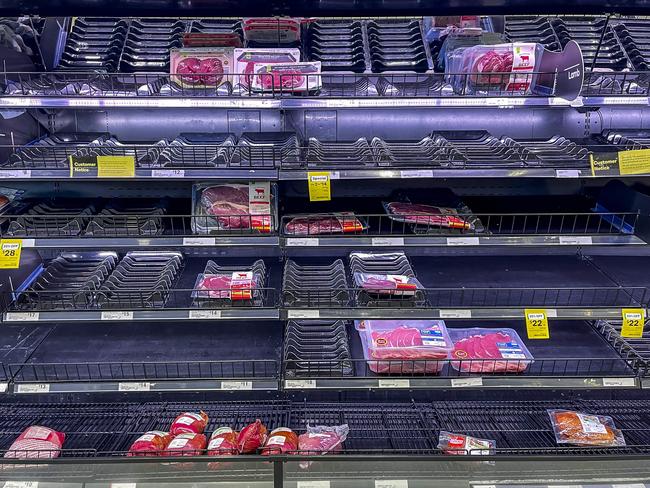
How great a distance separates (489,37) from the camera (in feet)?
6.89

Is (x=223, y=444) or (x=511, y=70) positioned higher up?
(x=511, y=70)

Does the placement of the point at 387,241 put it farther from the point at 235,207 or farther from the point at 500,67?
the point at 500,67

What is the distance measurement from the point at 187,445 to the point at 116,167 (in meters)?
1.06

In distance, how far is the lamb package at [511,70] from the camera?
1866 millimetres

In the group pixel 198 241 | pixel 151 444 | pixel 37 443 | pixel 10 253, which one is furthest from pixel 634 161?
pixel 37 443

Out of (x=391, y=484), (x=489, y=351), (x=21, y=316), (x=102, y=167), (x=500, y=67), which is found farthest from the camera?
(x=489, y=351)

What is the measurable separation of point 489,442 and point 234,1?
179 cm

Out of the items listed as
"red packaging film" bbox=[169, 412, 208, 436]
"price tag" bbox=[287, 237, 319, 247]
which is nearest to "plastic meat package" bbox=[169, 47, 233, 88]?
"price tag" bbox=[287, 237, 319, 247]

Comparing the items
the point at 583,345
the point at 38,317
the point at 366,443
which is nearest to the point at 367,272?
the point at 366,443

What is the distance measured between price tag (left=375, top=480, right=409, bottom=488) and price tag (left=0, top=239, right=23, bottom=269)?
1554 millimetres

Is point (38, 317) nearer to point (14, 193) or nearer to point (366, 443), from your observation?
point (14, 193)

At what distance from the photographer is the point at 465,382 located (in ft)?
6.14

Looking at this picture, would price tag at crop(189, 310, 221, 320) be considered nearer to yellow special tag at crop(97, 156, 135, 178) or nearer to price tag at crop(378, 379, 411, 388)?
yellow special tag at crop(97, 156, 135, 178)

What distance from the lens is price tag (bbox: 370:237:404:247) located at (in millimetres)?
1868
